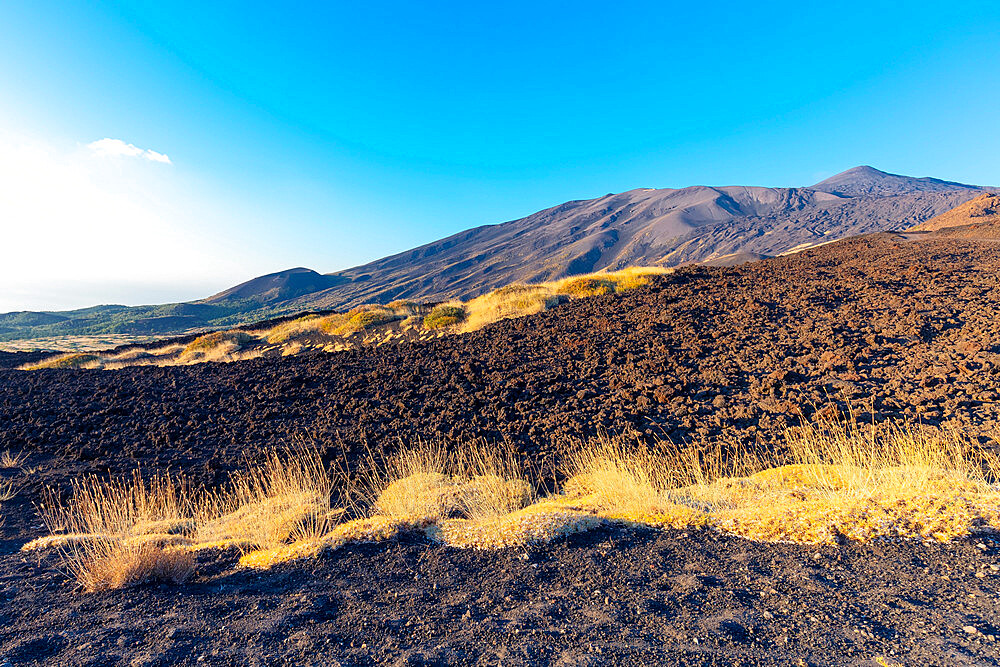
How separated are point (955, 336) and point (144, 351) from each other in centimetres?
3554

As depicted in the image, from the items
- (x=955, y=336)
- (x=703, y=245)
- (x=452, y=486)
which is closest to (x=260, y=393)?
(x=452, y=486)

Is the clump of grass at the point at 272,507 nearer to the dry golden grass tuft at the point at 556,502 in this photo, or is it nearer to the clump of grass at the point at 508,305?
the dry golden grass tuft at the point at 556,502

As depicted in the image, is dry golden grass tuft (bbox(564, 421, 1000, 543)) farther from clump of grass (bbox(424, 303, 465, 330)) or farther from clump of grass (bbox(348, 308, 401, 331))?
clump of grass (bbox(348, 308, 401, 331))

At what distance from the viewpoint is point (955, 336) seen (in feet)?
30.3

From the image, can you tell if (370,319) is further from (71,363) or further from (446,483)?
(71,363)

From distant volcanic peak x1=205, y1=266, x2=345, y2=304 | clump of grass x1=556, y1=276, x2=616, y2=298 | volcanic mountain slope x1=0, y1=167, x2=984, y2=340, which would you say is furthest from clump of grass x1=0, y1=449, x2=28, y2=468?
distant volcanic peak x1=205, y1=266, x2=345, y2=304

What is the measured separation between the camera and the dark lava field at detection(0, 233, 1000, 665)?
2715mm

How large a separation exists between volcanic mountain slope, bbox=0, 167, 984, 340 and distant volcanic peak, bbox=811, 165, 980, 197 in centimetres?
A: 88

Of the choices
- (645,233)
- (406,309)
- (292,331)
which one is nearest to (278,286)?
(645,233)

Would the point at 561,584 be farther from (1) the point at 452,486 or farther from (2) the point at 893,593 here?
(1) the point at 452,486

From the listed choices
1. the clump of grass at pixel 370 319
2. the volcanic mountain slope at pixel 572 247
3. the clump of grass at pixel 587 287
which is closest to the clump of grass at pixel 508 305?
the clump of grass at pixel 587 287

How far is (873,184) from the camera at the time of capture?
167 meters

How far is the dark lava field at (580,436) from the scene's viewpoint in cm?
271

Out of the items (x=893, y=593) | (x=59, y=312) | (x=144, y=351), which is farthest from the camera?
(x=59, y=312)
